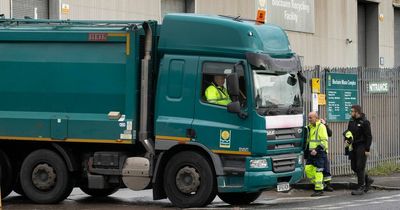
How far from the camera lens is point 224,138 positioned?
1319cm

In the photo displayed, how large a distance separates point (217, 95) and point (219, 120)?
433 mm

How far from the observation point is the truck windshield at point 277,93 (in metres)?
13.3

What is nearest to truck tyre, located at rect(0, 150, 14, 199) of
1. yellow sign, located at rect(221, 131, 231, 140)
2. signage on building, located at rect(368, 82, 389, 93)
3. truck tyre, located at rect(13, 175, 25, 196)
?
truck tyre, located at rect(13, 175, 25, 196)

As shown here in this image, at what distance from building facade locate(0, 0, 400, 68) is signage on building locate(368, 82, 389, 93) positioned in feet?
29.5

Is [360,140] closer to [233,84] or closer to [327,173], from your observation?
[327,173]

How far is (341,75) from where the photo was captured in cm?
1845

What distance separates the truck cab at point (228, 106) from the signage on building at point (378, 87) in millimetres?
6220

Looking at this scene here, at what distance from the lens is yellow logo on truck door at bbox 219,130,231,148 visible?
1316 centimetres

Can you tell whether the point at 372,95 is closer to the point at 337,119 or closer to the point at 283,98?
the point at 337,119

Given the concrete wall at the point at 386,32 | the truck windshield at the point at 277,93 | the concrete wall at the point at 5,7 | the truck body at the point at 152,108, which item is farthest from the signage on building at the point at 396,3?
the truck windshield at the point at 277,93

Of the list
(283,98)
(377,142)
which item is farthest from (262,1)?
(283,98)

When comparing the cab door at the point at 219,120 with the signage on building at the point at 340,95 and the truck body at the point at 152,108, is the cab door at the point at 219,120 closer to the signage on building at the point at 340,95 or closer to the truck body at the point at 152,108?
the truck body at the point at 152,108

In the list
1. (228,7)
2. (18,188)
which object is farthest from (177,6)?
(18,188)

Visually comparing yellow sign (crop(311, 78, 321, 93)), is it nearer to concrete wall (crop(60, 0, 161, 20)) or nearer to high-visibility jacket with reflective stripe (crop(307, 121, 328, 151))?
high-visibility jacket with reflective stripe (crop(307, 121, 328, 151))
